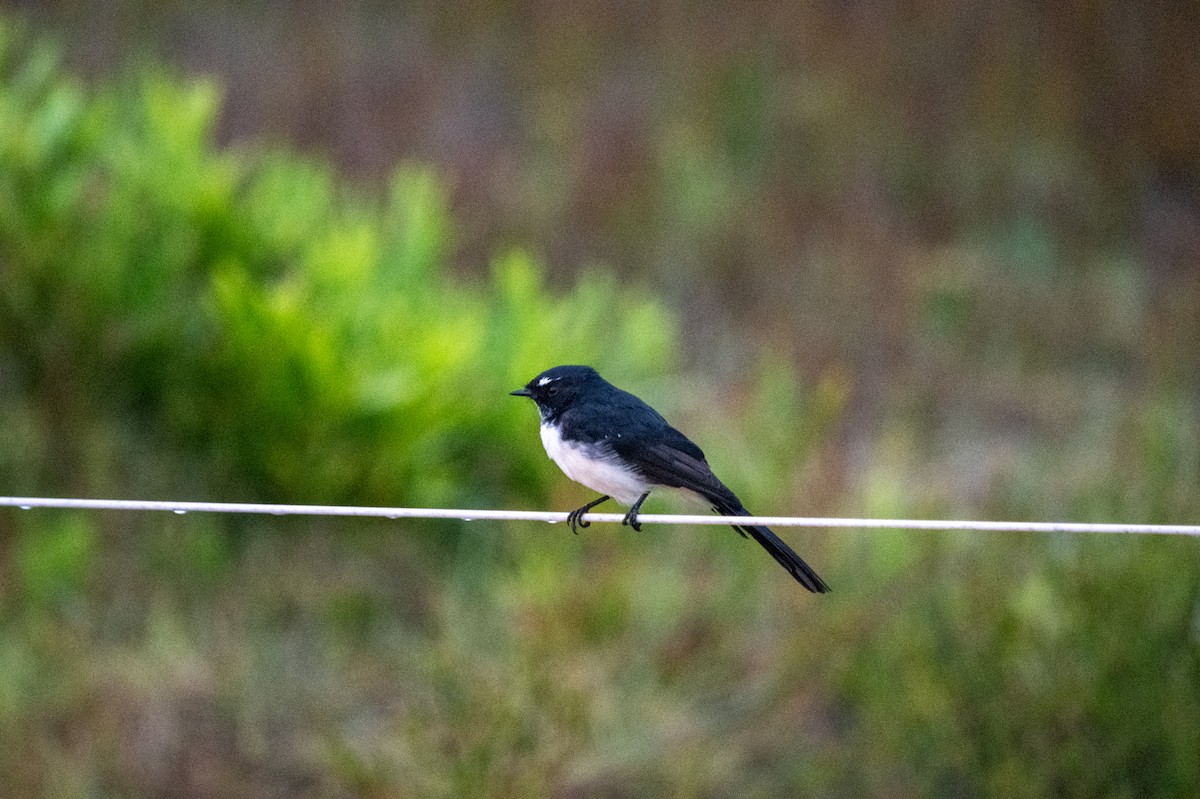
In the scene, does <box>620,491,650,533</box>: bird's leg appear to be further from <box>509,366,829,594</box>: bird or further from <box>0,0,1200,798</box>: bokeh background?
<box>0,0,1200,798</box>: bokeh background

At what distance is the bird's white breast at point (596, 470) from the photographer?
3496mm

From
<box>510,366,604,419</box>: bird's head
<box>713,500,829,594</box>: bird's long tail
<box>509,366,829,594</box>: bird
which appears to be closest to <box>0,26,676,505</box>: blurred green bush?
<box>510,366,604,419</box>: bird's head

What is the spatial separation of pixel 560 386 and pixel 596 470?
33 cm

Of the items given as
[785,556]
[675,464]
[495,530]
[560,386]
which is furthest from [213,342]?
[785,556]

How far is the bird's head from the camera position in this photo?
3701 mm

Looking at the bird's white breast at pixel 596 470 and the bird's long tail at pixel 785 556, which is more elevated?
the bird's white breast at pixel 596 470

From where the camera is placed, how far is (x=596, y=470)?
3500 millimetres

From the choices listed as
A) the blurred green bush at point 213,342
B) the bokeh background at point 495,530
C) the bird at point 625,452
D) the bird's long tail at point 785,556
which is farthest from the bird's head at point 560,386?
the blurred green bush at point 213,342

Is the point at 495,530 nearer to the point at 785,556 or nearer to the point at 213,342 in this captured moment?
the point at 213,342

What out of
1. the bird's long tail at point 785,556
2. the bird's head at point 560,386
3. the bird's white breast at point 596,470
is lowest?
the bird's long tail at point 785,556

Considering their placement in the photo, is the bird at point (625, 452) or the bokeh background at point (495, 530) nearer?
the bird at point (625, 452)

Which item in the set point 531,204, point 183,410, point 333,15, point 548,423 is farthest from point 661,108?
point 548,423

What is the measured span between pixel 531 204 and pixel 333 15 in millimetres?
2805

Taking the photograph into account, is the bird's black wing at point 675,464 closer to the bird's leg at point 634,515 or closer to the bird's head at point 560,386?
the bird's leg at point 634,515
